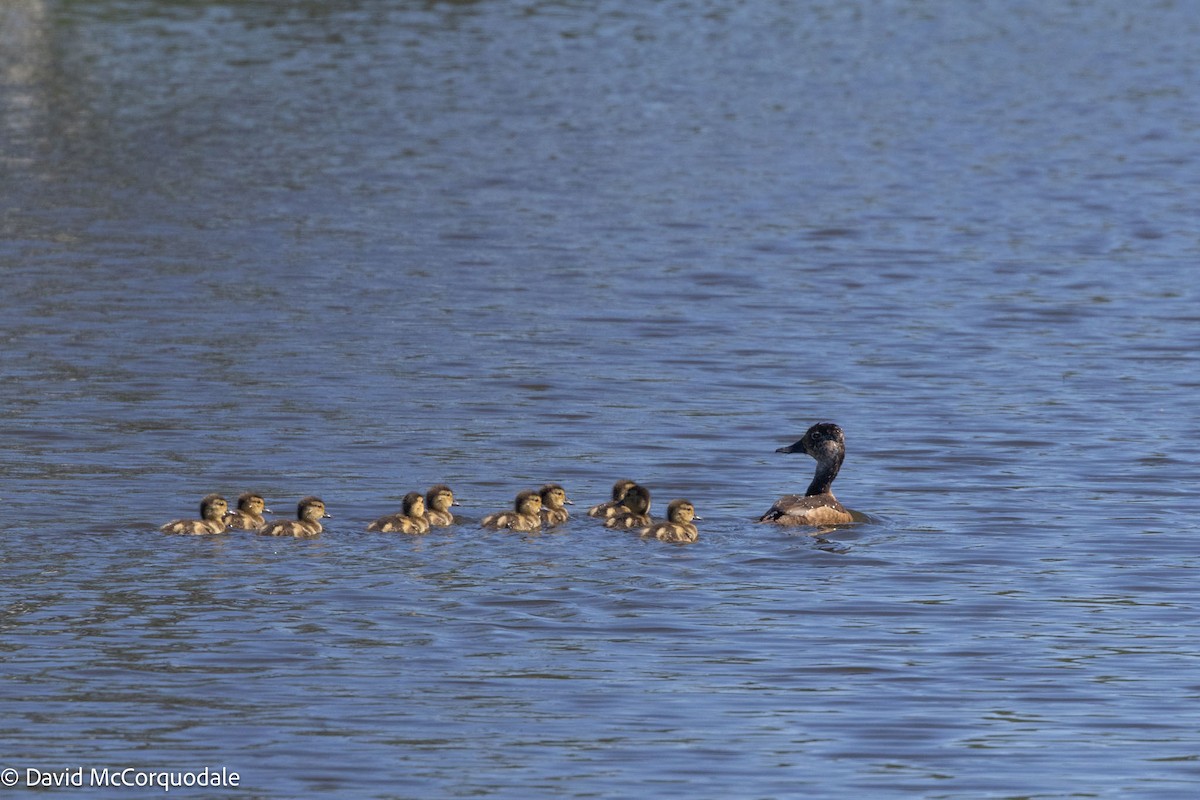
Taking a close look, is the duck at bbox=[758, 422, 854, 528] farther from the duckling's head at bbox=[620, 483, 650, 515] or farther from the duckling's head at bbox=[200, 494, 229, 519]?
the duckling's head at bbox=[200, 494, 229, 519]

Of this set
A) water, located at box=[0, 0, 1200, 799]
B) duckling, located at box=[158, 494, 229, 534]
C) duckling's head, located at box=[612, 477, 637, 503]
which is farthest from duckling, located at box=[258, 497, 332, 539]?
duckling's head, located at box=[612, 477, 637, 503]

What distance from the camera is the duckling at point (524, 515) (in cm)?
1505

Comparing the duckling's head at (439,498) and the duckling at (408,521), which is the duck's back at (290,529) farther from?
the duckling's head at (439,498)

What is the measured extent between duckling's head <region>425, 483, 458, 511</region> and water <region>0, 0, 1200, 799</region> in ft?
0.78

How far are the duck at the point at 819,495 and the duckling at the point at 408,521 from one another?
7.68 feet

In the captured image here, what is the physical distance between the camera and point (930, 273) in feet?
89.6

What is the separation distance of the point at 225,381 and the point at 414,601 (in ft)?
23.7

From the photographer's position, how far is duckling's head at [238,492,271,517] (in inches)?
591

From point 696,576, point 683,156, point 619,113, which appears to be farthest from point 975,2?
point 696,576

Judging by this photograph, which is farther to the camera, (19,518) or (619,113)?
(619,113)

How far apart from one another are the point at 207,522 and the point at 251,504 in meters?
0.43

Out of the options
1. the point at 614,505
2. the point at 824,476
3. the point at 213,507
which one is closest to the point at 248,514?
the point at 213,507

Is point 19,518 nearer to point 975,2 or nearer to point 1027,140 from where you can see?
point 1027,140

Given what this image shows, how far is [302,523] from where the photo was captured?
48.3 feet
